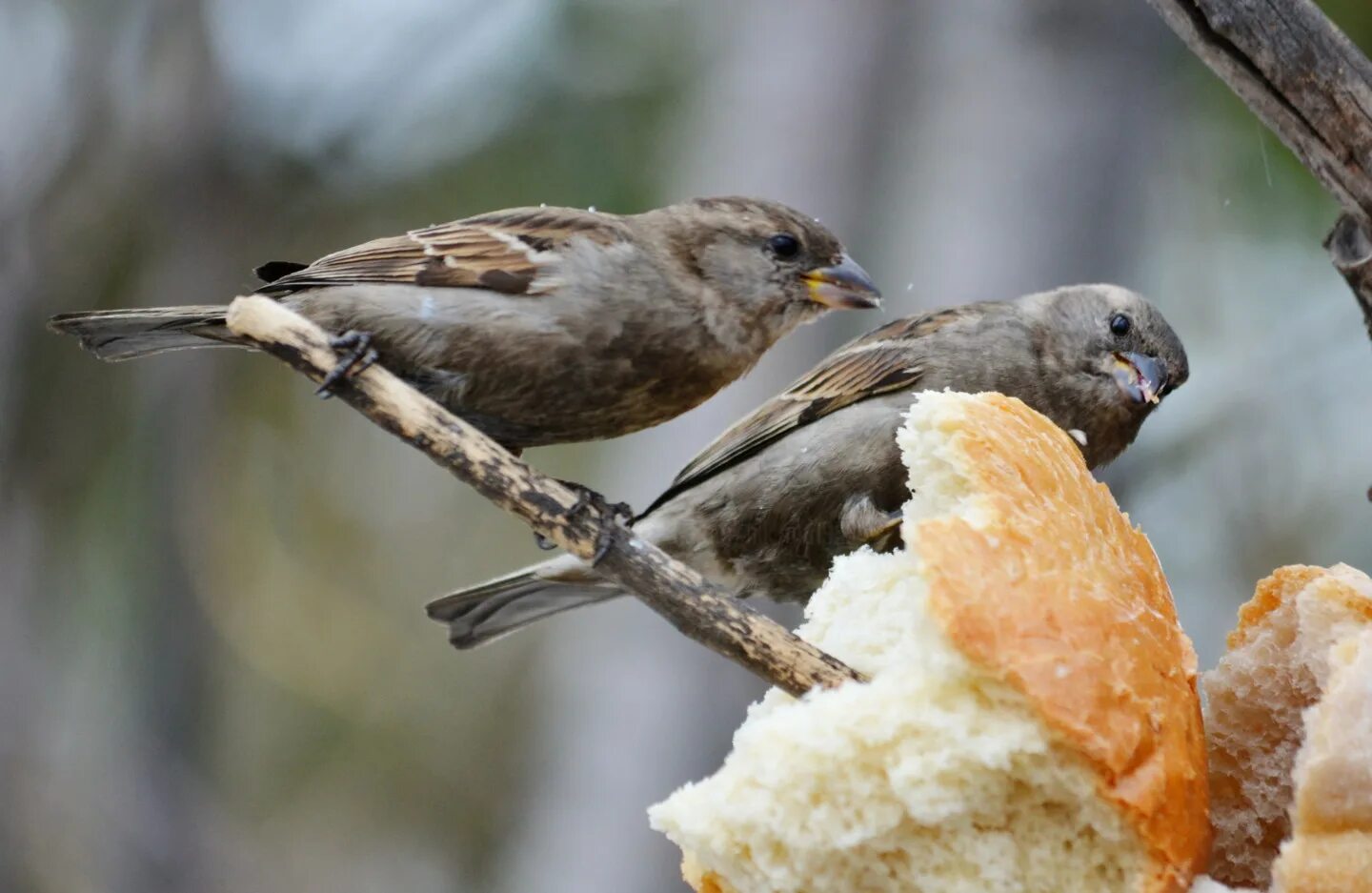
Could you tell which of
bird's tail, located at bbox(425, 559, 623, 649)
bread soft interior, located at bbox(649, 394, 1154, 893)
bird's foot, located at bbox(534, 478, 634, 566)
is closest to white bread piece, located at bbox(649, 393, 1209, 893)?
bread soft interior, located at bbox(649, 394, 1154, 893)

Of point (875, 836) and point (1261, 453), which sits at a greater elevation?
point (1261, 453)

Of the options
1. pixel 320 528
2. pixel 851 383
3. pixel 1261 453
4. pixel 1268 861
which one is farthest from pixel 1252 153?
pixel 1268 861

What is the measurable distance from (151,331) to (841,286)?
1.11 m

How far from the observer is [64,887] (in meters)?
5.28

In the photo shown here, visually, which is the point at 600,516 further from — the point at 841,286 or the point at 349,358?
the point at 841,286

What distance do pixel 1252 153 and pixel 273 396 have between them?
168 inches

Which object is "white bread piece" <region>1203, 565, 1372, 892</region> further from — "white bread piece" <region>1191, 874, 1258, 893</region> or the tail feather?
the tail feather

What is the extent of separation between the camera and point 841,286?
2484 millimetres

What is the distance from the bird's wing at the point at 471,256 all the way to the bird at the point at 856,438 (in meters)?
0.58

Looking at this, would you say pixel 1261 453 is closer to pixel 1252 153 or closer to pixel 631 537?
pixel 1252 153

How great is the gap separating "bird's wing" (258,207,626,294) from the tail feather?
0.64 m

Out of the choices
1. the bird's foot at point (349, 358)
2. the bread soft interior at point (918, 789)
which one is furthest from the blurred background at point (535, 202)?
the bread soft interior at point (918, 789)

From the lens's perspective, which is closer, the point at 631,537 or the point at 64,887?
the point at 631,537

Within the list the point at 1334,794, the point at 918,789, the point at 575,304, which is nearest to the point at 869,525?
the point at 575,304
